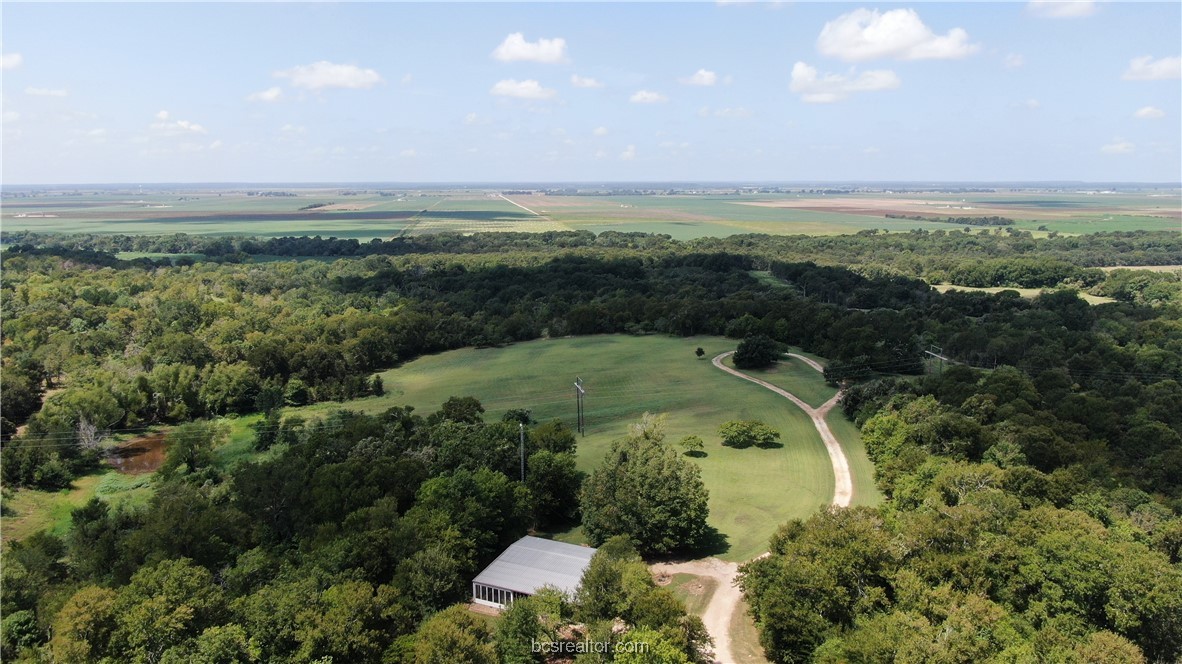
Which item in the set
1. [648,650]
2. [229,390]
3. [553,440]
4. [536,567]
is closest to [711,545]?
[536,567]

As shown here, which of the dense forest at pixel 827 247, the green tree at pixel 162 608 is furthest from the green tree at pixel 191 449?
the dense forest at pixel 827 247

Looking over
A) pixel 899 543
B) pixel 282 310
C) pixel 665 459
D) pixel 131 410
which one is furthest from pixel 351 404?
pixel 899 543

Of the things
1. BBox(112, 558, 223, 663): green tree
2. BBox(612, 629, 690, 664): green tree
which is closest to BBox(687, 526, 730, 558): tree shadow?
BBox(612, 629, 690, 664): green tree

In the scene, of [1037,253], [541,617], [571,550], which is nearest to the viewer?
[541,617]

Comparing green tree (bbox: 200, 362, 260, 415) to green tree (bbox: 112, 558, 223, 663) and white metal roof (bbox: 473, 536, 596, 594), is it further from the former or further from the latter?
white metal roof (bbox: 473, 536, 596, 594)

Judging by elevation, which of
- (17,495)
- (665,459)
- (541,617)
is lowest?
(17,495)

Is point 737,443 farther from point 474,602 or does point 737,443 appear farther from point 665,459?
point 474,602
